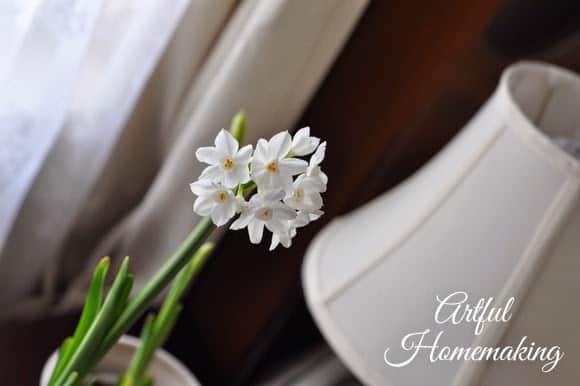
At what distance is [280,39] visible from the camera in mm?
921

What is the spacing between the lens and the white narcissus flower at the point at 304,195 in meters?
0.51

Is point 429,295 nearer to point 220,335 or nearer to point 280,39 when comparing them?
point 280,39

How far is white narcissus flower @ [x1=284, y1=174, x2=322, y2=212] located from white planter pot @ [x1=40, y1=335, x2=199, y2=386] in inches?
18.1

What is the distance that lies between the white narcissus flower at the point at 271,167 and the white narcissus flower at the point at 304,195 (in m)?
0.01

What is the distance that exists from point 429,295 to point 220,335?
51 centimetres

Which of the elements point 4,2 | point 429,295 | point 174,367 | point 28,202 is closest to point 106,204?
point 28,202

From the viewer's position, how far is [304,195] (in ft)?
1.69

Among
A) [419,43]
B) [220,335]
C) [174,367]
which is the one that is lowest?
[220,335]

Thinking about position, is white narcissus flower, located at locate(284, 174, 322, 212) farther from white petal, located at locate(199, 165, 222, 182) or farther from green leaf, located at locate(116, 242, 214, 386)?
green leaf, located at locate(116, 242, 214, 386)

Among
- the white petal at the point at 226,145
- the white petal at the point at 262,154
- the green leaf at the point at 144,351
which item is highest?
the white petal at the point at 262,154

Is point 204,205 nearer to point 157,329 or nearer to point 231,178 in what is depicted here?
point 231,178

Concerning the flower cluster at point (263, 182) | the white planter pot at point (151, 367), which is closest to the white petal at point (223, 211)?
the flower cluster at point (263, 182)

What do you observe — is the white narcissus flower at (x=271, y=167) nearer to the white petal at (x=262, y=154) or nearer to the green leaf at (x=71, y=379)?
the white petal at (x=262, y=154)

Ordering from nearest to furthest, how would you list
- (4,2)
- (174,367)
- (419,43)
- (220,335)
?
(4,2)
(174,367)
(419,43)
(220,335)
